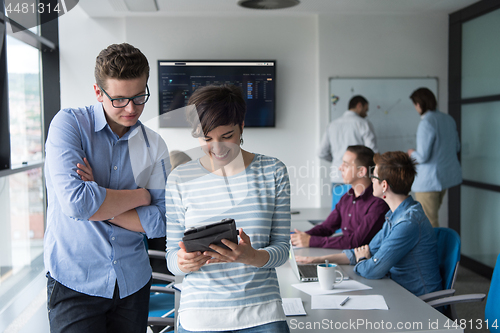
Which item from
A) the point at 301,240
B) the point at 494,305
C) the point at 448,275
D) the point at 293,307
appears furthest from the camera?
the point at 301,240

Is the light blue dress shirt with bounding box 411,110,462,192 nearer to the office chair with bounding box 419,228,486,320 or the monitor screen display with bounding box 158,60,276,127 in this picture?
the monitor screen display with bounding box 158,60,276,127

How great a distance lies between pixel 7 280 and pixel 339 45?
4.09 meters

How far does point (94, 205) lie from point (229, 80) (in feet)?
12.0

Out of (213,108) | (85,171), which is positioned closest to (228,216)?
(213,108)

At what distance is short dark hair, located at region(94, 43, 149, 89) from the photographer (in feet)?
3.83

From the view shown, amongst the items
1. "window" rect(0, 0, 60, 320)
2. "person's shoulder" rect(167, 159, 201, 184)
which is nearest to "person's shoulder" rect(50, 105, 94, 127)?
"person's shoulder" rect(167, 159, 201, 184)

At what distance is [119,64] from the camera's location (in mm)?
1163

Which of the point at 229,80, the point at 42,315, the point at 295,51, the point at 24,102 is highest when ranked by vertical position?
the point at 295,51

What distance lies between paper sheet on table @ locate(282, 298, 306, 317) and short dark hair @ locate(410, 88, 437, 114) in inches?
126

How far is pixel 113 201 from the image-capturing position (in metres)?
1.24

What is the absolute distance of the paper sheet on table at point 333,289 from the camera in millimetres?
1734

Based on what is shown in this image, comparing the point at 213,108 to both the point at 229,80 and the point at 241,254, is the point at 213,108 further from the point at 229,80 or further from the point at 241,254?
the point at 229,80

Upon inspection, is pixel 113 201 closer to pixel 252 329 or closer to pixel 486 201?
pixel 252 329

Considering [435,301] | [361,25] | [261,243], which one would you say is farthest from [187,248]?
[361,25]
